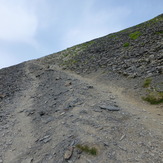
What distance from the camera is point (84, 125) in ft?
28.3

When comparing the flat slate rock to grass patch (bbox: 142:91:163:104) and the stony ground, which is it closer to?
the stony ground

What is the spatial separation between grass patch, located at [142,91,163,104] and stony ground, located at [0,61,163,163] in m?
0.54

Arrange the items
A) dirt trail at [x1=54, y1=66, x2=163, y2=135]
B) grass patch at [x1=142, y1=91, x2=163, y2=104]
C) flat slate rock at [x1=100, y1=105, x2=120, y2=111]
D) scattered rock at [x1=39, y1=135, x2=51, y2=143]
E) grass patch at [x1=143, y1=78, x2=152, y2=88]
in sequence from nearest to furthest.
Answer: dirt trail at [x1=54, y1=66, x2=163, y2=135] < scattered rock at [x1=39, y1=135, x2=51, y2=143] < flat slate rock at [x1=100, y1=105, x2=120, y2=111] < grass patch at [x1=142, y1=91, x2=163, y2=104] < grass patch at [x1=143, y1=78, x2=152, y2=88]

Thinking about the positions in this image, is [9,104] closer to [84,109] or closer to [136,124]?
[84,109]

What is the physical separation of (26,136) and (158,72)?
524 inches

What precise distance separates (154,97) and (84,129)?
643 cm

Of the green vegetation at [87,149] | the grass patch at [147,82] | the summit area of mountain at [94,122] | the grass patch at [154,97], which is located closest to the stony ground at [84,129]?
the summit area of mountain at [94,122]

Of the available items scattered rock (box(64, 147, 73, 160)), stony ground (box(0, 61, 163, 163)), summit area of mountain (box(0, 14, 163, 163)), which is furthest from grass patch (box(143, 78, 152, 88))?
scattered rock (box(64, 147, 73, 160))

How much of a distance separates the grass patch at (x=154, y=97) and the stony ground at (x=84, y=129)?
54cm

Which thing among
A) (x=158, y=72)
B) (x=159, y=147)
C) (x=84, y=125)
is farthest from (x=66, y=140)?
(x=158, y=72)

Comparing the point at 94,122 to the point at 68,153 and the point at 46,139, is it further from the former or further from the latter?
the point at 46,139

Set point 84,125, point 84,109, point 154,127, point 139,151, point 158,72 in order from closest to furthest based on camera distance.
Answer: point 139,151 → point 154,127 → point 84,125 → point 84,109 → point 158,72

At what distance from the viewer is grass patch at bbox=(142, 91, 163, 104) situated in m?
10.3

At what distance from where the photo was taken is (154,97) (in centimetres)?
1065
